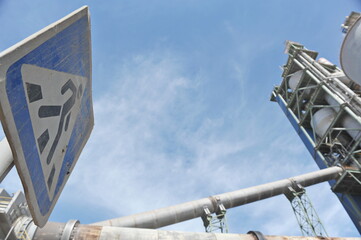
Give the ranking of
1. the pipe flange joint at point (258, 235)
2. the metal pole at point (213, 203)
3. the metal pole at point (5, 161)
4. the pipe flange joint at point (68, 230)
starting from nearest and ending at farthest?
the metal pole at point (5, 161) → the pipe flange joint at point (68, 230) → the pipe flange joint at point (258, 235) → the metal pole at point (213, 203)

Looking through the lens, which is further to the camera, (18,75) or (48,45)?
(48,45)

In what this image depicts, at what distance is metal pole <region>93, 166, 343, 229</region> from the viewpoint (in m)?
12.5

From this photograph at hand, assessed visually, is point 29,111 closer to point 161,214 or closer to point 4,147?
point 4,147

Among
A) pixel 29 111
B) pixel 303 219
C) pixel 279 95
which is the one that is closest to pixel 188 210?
pixel 303 219

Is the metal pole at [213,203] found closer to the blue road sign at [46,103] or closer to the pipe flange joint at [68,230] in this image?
the pipe flange joint at [68,230]

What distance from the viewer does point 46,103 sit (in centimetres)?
505

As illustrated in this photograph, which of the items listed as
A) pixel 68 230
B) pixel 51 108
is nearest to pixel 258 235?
pixel 68 230

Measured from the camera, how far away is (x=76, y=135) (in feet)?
25.9

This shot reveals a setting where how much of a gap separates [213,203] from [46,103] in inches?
496

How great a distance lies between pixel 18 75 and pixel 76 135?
4.26 m

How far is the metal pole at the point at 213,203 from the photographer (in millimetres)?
12492

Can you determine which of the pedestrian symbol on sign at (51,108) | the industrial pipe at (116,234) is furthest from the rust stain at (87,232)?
the pedestrian symbol on sign at (51,108)

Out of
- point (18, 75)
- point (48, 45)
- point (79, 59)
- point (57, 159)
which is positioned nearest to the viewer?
point (18, 75)

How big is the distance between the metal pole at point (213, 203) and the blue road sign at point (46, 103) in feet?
20.8
